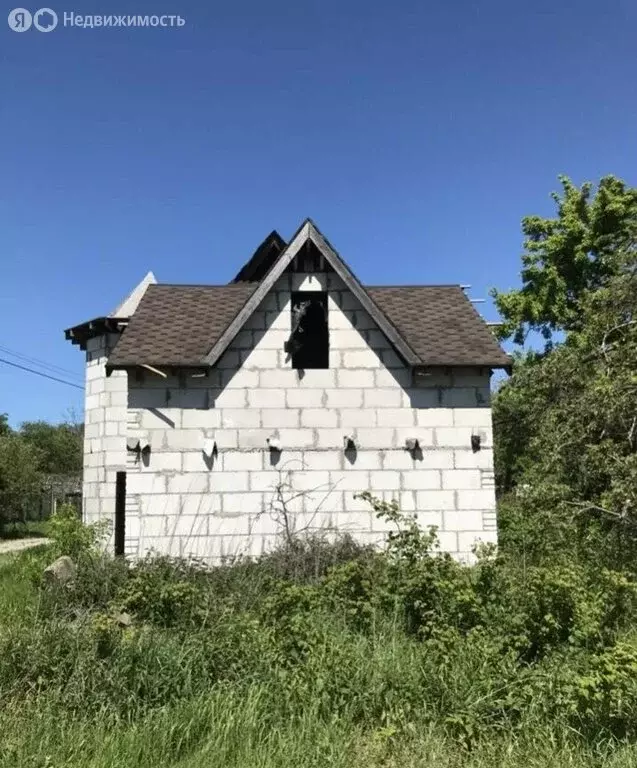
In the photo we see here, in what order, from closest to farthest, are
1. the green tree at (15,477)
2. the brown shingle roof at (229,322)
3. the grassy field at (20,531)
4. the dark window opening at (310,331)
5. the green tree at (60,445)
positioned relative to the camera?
1. the brown shingle roof at (229,322)
2. the dark window opening at (310,331)
3. the green tree at (15,477)
4. the grassy field at (20,531)
5. the green tree at (60,445)

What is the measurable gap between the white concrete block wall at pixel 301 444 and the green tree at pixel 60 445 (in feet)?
96.7

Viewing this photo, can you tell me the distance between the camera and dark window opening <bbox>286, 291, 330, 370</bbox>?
10.8 meters

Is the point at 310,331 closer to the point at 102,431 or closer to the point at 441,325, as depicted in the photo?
the point at 441,325

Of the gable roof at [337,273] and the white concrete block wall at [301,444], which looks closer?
the white concrete block wall at [301,444]

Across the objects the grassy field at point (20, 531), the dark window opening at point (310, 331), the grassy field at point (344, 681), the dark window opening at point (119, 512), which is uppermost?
the dark window opening at point (310, 331)

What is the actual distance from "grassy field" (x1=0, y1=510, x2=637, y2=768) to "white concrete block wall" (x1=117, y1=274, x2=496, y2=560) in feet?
10.5

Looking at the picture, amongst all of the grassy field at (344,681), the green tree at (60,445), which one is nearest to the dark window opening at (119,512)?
the grassy field at (344,681)

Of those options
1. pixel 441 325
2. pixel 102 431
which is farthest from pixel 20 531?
pixel 441 325

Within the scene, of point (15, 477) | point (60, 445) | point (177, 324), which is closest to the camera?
point (177, 324)

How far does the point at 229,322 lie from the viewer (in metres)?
11.1

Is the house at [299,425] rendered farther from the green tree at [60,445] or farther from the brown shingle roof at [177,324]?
the green tree at [60,445]

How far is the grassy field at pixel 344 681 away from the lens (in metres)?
4.37

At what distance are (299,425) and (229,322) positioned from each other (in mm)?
2169

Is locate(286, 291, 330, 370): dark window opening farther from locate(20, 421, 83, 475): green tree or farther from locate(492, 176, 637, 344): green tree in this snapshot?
locate(20, 421, 83, 475): green tree
